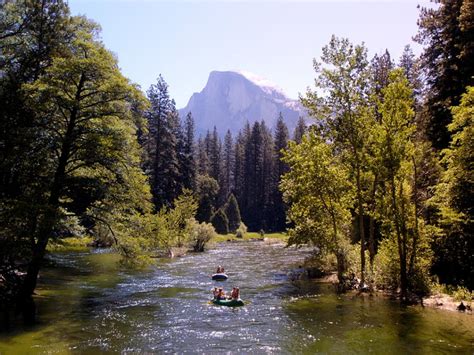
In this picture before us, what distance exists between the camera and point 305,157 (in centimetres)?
2577

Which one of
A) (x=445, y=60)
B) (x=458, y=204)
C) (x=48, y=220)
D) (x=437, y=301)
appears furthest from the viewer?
(x=445, y=60)

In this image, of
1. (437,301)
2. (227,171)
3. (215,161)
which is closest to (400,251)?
(437,301)

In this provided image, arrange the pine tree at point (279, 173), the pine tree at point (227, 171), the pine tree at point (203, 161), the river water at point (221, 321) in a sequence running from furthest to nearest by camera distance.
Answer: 1. the pine tree at point (227, 171)
2. the pine tree at point (203, 161)
3. the pine tree at point (279, 173)
4. the river water at point (221, 321)

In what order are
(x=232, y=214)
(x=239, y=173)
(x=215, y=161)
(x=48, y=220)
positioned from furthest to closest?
(x=215, y=161)
(x=239, y=173)
(x=232, y=214)
(x=48, y=220)

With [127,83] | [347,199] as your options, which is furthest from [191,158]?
[127,83]

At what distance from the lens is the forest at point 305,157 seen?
59.3ft

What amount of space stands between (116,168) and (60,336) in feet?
27.1

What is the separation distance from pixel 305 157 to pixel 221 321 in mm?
12277

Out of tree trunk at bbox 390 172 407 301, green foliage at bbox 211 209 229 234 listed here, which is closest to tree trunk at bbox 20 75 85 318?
tree trunk at bbox 390 172 407 301

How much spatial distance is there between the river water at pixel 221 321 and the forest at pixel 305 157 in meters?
2.45

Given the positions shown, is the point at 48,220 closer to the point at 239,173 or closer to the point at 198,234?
the point at 198,234

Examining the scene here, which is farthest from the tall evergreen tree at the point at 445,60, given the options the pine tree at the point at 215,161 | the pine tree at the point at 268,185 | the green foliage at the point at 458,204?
the pine tree at the point at 215,161

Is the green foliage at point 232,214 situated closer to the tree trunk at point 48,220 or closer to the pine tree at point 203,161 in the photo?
the pine tree at point 203,161

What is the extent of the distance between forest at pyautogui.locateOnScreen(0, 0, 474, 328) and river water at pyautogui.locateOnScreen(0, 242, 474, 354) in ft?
8.04
